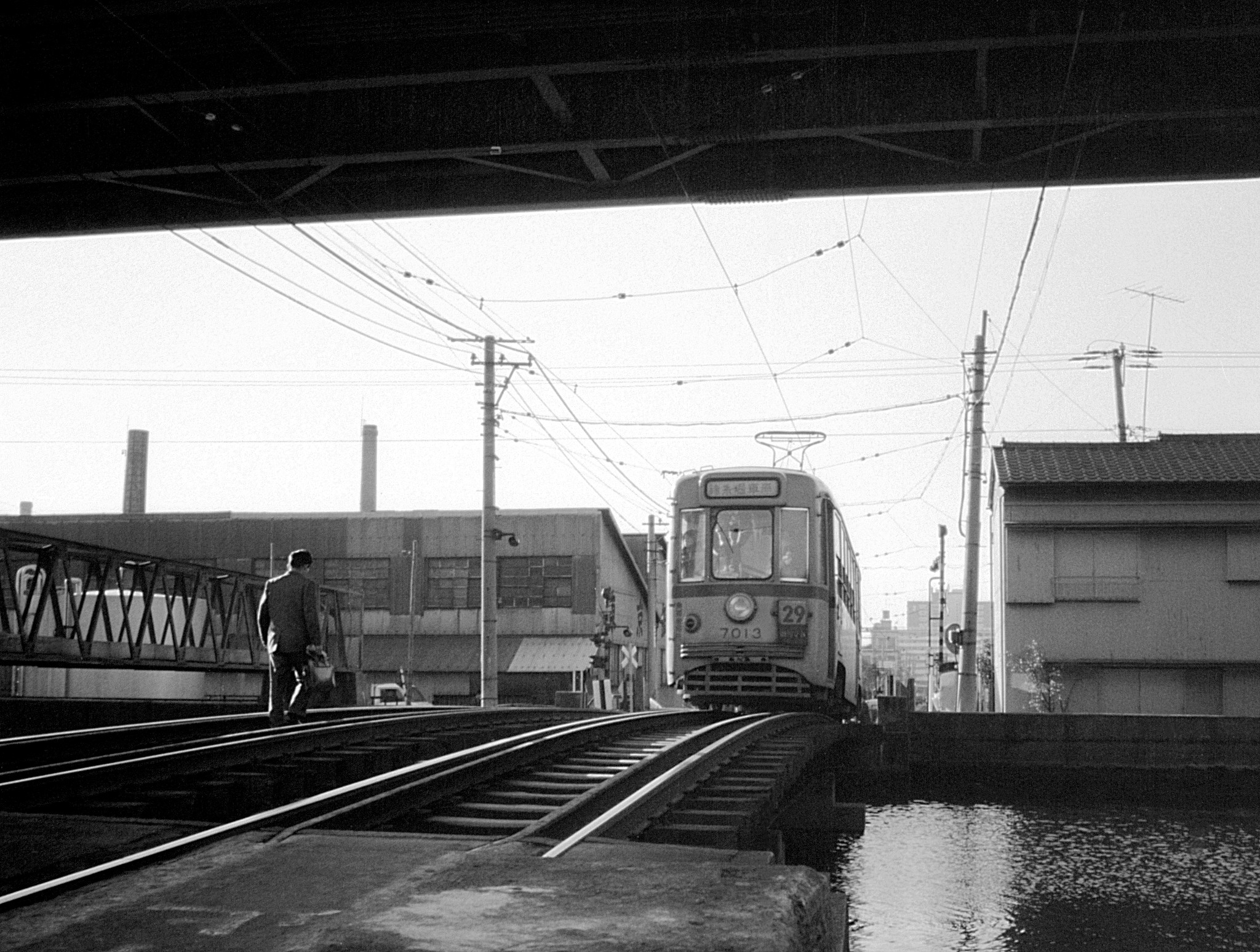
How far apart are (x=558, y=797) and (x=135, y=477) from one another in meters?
62.0

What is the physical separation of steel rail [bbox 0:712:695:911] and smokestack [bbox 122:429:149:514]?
5864 centimetres

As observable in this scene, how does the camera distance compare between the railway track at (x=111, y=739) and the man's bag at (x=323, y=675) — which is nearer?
the railway track at (x=111, y=739)

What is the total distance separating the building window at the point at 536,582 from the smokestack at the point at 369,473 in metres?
12.6

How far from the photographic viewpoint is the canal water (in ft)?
40.0

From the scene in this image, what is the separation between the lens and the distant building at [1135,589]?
106 feet

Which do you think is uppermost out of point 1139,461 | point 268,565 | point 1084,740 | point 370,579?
point 1139,461

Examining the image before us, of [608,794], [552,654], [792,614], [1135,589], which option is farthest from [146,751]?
[552,654]

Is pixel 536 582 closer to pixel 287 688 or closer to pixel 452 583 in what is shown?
pixel 452 583

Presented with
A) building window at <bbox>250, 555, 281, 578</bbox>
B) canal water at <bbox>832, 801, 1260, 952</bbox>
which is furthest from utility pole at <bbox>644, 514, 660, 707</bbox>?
canal water at <bbox>832, 801, 1260, 952</bbox>

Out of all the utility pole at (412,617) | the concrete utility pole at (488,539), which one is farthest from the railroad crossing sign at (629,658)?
the utility pole at (412,617)

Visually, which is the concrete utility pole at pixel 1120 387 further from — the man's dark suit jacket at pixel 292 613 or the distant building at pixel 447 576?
the man's dark suit jacket at pixel 292 613

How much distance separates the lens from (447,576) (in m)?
52.3

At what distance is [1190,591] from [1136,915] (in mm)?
21193

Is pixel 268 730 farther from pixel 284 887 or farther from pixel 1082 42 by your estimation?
pixel 1082 42
